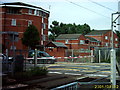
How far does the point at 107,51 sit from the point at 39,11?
22.8 meters

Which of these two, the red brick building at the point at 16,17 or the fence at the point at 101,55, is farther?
the red brick building at the point at 16,17

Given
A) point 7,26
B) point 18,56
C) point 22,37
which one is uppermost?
point 7,26

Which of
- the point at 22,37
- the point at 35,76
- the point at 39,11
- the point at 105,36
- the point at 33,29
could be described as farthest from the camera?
the point at 105,36

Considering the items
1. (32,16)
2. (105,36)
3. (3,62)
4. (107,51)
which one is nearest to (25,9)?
(32,16)

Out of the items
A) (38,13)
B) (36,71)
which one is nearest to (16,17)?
(38,13)

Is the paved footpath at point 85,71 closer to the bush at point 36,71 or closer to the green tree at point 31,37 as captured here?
the bush at point 36,71

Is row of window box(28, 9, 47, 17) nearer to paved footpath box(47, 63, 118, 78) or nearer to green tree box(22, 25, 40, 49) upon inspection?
green tree box(22, 25, 40, 49)

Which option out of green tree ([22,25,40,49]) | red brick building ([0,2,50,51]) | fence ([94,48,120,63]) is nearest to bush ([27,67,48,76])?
fence ([94,48,120,63])

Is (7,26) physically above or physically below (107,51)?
above

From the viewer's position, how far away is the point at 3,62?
12148mm

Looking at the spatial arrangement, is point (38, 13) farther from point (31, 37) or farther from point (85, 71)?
point (85, 71)

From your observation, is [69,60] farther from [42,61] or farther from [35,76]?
[35,76]

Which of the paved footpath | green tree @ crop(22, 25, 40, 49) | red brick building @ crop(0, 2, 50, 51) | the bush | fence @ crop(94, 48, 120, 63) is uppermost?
red brick building @ crop(0, 2, 50, 51)

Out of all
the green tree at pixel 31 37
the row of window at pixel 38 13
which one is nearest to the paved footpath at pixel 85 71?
the green tree at pixel 31 37
